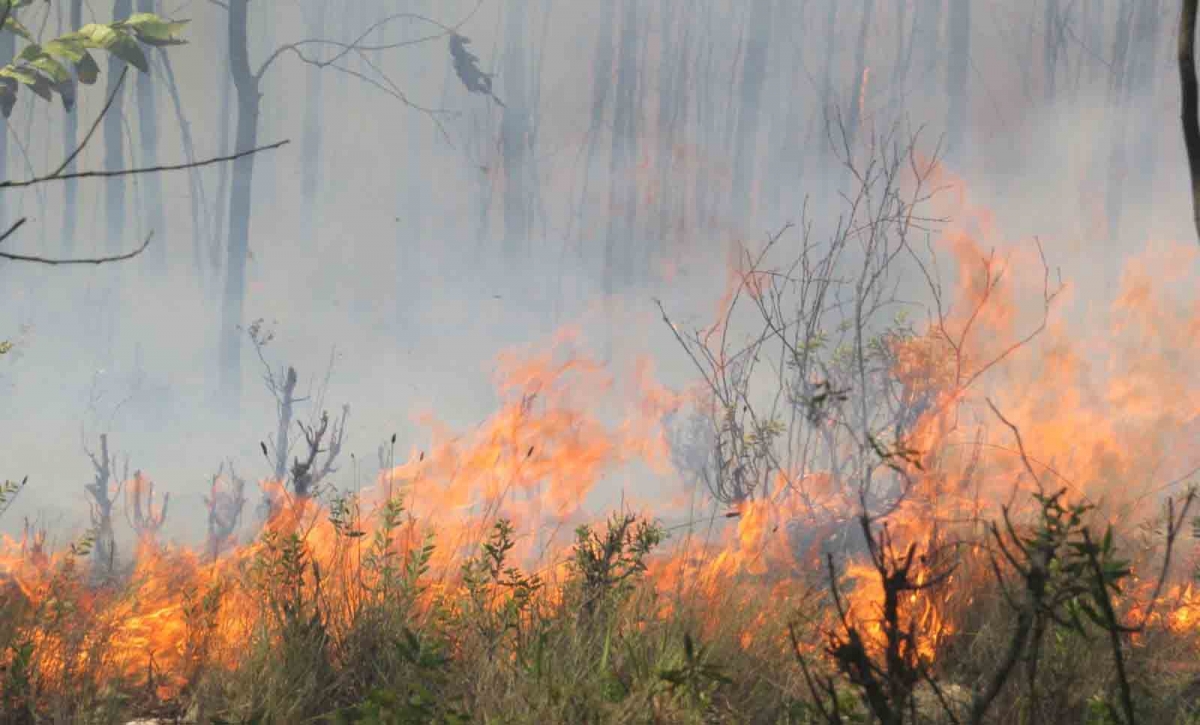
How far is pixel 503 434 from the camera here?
13.8ft

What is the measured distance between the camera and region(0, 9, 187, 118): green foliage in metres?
7.69

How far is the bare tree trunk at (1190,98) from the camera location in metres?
1.71

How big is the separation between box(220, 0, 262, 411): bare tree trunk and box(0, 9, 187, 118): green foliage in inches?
409

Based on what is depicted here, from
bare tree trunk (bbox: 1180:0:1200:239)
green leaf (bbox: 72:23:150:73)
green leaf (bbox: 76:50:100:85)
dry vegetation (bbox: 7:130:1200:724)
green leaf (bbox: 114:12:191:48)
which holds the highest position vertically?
green leaf (bbox: 114:12:191:48)

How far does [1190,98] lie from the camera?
1.70 metres

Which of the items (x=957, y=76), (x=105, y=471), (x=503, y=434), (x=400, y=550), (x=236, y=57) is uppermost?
(x=957, y=76)

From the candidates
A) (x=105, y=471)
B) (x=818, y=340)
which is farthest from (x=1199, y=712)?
(x=105, y=471)

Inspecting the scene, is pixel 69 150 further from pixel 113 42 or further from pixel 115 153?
pixel 113 42

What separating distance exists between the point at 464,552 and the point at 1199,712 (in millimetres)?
2413

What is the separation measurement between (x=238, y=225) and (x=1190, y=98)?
65.8 ft

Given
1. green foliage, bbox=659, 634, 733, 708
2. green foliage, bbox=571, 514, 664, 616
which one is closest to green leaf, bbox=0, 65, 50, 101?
green foliage, bbox=571, 514, 664, 616

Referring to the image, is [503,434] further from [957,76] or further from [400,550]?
[957,76]

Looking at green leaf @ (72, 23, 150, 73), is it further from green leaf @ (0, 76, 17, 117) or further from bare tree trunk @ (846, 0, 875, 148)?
bare tree trunk @ (846, 0, 875, 148)

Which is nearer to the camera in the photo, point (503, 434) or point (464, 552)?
point (464, 552)
